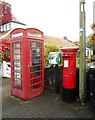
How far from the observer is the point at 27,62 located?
6.05m

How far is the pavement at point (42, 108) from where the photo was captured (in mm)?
4777

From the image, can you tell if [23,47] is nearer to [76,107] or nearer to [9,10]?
[76,107]

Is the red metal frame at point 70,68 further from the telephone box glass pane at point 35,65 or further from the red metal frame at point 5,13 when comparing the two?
the red metal frame at point 5,13

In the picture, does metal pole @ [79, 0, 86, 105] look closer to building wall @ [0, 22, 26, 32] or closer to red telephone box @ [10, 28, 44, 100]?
red telephone box @ [10, 28, 44, 100]

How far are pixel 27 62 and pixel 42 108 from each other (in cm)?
166

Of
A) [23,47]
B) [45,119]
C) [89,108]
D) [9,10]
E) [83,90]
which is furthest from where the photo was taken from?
[9,10]

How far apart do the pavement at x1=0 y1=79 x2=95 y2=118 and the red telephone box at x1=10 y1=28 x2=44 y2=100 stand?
0.39 meters

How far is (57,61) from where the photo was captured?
659 cm

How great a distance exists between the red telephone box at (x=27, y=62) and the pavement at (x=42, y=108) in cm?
39

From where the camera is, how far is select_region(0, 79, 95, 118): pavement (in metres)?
4.78

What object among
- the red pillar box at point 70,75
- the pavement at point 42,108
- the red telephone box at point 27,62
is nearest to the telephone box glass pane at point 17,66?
the red telephone box at point 27,62

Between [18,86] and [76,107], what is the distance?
7.74ft

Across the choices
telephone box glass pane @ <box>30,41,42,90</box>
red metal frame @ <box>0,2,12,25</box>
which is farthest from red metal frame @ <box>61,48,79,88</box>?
red metal frame @ <box>0,2,12,25</box>

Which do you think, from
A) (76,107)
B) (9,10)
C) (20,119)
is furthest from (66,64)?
(9,10)
